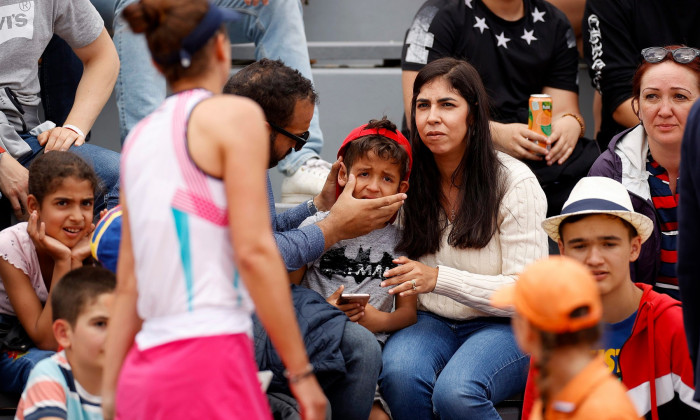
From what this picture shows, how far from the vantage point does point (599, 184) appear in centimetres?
307

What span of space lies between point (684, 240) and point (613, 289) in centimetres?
65

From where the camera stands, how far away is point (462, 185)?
3.43m

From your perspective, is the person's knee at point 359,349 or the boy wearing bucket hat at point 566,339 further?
the person's knee at point 359,349

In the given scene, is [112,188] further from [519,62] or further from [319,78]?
[519,62]

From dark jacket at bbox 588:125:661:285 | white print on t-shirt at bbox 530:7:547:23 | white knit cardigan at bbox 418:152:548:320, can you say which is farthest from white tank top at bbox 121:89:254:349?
white print on t-shirt at bbox 530:7:547:23

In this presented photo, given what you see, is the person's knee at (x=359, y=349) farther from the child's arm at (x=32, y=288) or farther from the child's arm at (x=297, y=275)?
the child's arm at (x=32, y=288)

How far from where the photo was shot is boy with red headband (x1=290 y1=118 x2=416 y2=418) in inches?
130

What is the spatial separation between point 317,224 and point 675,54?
1.56 metres

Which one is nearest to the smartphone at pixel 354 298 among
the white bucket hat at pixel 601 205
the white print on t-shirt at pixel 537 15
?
the white bucket hat at pixel 601 205

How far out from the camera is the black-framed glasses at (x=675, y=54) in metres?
3.44

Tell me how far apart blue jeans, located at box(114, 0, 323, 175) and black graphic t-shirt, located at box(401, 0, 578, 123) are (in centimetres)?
55

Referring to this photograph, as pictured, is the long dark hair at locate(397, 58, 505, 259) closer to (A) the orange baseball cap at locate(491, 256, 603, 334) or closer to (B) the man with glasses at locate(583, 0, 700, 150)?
(B) the man with glasses at locate(583, 0, 700, 150)

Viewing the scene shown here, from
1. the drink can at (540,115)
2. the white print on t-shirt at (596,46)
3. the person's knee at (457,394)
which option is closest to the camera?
the person's knee at (457,394)

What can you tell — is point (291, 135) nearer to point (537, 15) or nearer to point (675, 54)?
point (675, 54)
